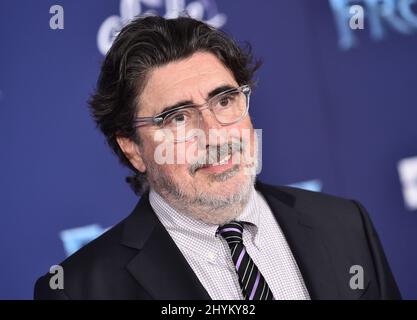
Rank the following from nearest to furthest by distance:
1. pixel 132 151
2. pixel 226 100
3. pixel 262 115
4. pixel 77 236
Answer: pixel 226 100, pixel 132 151, pixel 77 236, pixel 262 115

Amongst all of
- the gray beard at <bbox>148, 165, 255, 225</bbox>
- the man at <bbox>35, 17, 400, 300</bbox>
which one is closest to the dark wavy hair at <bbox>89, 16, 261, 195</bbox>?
the man at <bbox>35, 17, 400, 300</bbox>

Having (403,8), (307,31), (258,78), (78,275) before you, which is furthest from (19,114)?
(403,8)

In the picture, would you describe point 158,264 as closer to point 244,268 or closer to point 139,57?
point 244,268

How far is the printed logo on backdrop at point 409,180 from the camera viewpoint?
2143mm

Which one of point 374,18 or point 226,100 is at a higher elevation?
point 374,18

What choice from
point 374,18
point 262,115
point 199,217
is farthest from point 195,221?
point 374,18

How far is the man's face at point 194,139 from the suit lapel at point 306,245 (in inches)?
5.6

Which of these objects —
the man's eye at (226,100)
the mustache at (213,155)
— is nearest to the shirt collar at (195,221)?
the mustache at (213,155)

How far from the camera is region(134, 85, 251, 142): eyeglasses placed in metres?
1.66

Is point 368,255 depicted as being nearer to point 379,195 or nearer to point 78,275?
point 379,195

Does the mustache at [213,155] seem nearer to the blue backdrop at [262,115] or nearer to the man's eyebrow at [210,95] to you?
the man's eyebrow at [210,95]

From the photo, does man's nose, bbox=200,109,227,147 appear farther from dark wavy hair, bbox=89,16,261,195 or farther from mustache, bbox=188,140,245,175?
dark wavy hair, bbox=89,16,261,195

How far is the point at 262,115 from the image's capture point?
2.12m

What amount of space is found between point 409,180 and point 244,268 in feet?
2.71
